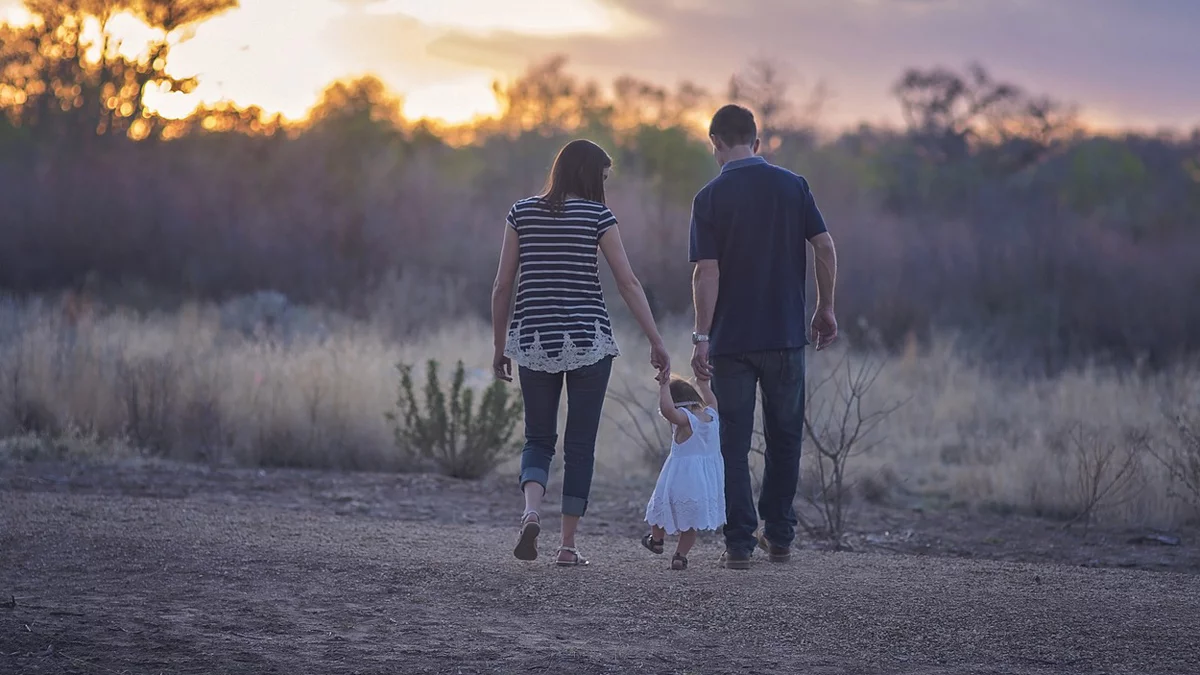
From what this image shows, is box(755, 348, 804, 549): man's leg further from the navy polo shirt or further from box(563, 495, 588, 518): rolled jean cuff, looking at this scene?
box(563, 495, 588, 518): rolled jean cuff

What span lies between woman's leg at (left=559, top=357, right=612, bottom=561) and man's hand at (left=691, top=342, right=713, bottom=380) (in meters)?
0.39

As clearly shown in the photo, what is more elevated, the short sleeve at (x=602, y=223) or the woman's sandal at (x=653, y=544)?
the short sleeve at (x=602, y=223)

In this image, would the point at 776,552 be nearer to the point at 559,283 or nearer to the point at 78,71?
the point at 559,283

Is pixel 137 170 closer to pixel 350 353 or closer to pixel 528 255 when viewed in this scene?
pixel 350 353

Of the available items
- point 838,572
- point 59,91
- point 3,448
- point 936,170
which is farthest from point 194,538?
point 936,170

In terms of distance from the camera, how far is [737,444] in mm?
6234

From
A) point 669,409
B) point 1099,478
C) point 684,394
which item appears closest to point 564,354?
point 669,409

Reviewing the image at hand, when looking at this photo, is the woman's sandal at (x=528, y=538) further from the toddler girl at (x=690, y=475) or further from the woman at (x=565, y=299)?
the toddler girl at (x=690, y=475)

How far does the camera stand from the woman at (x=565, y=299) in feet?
19.5

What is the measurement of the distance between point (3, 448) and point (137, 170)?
17.1 m

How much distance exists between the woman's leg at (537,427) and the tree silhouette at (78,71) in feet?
58.2

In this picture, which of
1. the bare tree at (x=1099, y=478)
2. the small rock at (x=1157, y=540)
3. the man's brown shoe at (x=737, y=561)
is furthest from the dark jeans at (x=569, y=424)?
the small rock at (x=1157, y=540)

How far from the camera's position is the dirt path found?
15.2ft

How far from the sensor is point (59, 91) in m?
27.3
